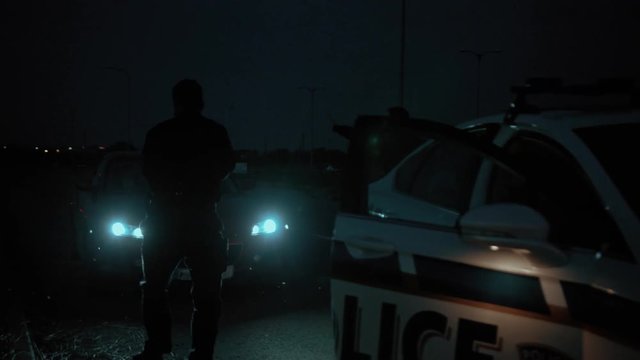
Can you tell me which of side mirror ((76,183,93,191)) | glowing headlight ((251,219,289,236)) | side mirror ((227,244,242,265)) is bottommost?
side mirror ((227,244,242,265))

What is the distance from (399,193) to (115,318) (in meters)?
3.53

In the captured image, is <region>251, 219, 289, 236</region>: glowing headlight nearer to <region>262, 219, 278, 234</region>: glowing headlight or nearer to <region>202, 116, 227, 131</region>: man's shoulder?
<region>262, 219, 278, 234</region>: glowing headlight

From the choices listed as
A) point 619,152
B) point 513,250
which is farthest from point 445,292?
point 619,152

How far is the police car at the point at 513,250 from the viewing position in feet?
8.37

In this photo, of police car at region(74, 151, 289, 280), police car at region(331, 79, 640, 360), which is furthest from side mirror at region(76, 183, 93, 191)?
police car at region(331, 79, 640, 360)

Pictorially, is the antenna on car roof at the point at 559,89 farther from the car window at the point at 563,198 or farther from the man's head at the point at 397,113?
the man's head at the point at 397,113

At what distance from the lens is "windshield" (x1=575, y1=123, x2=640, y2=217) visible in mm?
2787

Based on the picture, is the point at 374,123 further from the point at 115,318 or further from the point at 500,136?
the point at 115,318

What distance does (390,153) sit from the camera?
405 cm

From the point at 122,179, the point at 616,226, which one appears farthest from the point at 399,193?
the point at 122,179

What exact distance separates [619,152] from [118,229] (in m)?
5.84

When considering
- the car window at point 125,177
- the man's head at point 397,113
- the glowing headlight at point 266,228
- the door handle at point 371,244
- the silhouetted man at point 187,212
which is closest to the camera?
the door handle at point 371,244

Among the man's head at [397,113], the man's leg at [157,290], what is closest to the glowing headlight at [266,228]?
the man's leg at [157,290]

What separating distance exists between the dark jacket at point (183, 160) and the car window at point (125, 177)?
400cm
